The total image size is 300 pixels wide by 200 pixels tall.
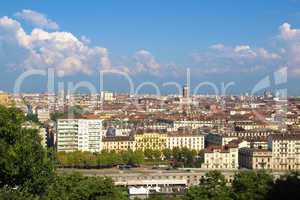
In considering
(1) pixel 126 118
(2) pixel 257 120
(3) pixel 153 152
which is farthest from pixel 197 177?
(1) pixel 126 118

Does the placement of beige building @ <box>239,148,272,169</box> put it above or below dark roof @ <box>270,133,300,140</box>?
below

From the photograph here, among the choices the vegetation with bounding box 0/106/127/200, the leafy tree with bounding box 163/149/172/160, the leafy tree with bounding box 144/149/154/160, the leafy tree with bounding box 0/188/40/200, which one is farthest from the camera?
the leafy tree with bounding box 163/149/172/160

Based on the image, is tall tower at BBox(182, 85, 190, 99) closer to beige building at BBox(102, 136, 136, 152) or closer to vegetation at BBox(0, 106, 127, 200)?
beige building at BBox(102, 136, 136, 152)

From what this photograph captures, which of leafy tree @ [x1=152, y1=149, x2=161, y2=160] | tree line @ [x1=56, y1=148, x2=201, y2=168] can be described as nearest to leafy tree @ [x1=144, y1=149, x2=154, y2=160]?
tree line @ [x1=56, y1=148, x2=201, y2=168]

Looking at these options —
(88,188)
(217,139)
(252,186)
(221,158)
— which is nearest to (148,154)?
(221,158)

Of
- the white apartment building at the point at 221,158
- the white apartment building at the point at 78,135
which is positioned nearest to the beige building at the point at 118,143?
the white apartment building at the point at 78,135

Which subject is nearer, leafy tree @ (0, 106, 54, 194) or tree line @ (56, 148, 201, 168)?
leafy tree @ (0, 106, 54, 194)

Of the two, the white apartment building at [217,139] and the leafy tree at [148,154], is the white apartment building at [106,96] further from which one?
the leafy tree at [148,154]
